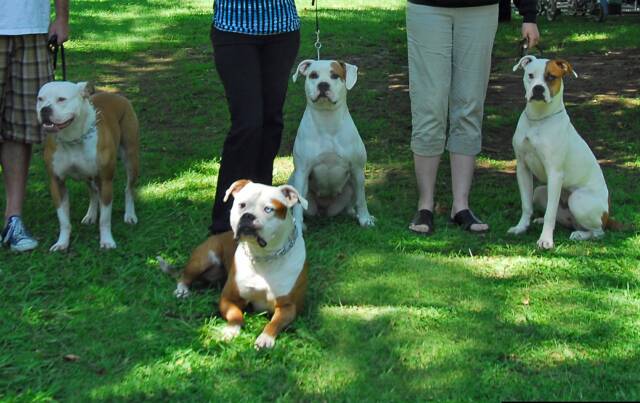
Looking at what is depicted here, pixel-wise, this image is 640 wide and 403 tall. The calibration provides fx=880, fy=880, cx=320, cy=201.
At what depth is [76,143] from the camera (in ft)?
17.7

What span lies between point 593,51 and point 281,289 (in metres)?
9.89

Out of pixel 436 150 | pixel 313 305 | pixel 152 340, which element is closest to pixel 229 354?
pixel 152 340

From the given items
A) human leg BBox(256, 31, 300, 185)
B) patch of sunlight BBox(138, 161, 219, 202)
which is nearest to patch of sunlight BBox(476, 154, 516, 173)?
patch of sunlight BBox(138, 161, 219, 202)

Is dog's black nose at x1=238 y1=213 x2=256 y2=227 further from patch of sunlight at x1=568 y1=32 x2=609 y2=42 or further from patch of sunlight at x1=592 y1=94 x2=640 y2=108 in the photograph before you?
patch of sunlight at x1=568 y1=32 x2=609 y2=42

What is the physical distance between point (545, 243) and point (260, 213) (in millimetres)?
2105

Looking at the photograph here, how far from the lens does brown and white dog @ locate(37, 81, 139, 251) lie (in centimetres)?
521

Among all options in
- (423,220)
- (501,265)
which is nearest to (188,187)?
(423,220)

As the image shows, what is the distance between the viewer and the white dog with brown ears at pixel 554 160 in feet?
17.6

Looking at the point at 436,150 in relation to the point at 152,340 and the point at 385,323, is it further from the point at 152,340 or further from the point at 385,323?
the point at 152,340

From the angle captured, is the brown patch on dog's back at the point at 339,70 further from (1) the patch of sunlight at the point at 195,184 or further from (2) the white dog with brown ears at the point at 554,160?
(1) the patch of sunlight at the point at 195,184

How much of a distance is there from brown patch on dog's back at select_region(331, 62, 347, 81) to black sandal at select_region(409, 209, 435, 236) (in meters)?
1.04

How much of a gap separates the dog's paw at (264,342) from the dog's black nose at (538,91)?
7.64ft

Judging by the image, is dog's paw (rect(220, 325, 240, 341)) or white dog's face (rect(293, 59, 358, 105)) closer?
dog's paw (rect(220, 325, 240, 341))

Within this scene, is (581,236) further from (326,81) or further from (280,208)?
(280,208)
